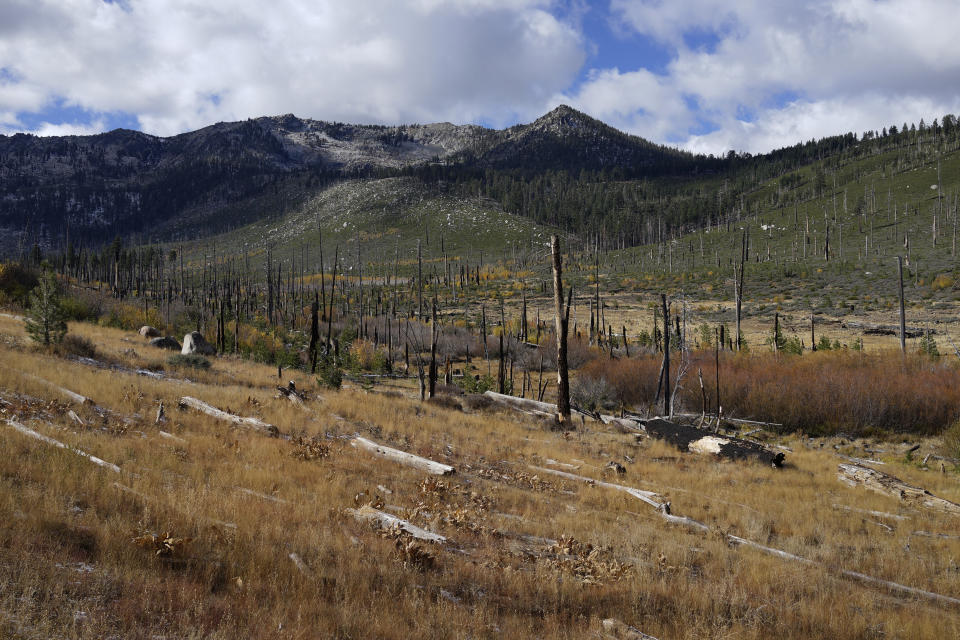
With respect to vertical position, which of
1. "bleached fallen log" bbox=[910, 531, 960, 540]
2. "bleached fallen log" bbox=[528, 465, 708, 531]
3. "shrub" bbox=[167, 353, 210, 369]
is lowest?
"bleached fallen log" bbox=[910, 531, 960, 540]

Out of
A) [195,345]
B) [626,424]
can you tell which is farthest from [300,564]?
[195,345]

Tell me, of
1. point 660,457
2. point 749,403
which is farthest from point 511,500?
point 749,403

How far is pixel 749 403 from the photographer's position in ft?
93.1

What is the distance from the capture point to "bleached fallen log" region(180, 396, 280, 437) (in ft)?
41.4

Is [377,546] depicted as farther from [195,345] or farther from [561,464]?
[195,345]

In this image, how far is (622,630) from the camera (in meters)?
5.16

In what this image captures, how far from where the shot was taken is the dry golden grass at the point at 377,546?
4.43 meters

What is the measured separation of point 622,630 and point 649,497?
6.73 meters

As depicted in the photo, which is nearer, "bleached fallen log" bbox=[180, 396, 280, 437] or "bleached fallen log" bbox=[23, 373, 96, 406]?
"bleached fallen log" bbox=[23, 373, 96, 406]

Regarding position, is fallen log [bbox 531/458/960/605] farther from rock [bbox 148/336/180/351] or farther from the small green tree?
rock [bbox 148/336/180/351]

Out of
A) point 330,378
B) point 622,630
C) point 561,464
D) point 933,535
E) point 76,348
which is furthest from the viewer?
point 330,378

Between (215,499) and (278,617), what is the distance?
3079 millimetres

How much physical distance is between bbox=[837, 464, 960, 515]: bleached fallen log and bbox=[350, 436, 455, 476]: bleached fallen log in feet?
40.7

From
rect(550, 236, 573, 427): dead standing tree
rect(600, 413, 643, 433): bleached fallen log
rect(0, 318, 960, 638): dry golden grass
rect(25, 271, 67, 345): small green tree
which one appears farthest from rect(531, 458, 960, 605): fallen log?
rect(25, 271, 67, 345): small green tree
